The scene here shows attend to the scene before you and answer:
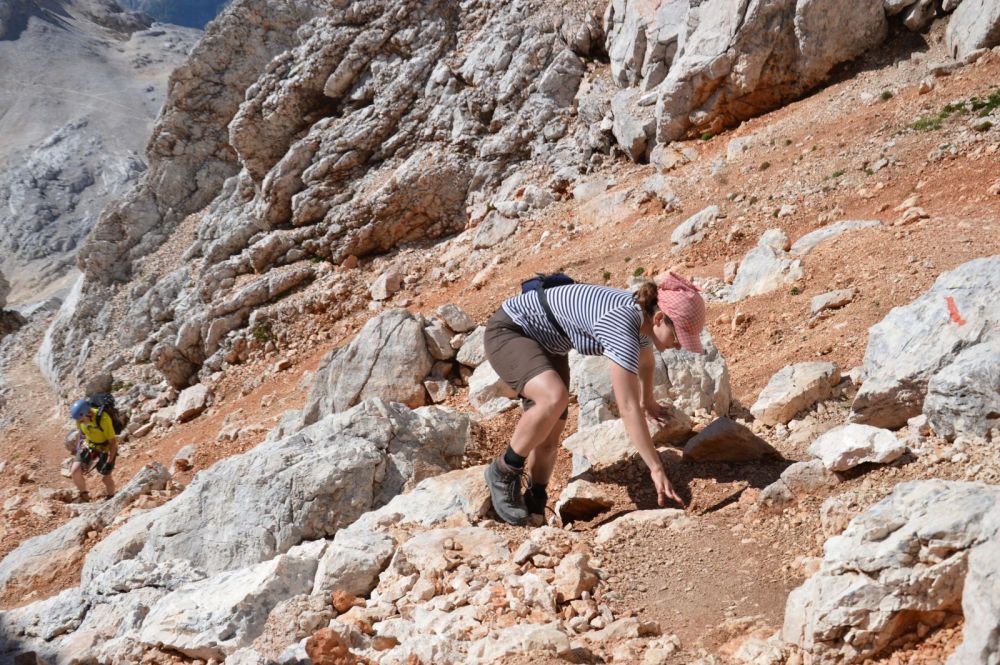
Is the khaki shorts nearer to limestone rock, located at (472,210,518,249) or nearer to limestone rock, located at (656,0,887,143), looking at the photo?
limestone rock, located at (472,210,518,249)

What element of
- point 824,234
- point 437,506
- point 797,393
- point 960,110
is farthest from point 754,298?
point 960,110

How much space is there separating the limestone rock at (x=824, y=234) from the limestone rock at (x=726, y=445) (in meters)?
5.41

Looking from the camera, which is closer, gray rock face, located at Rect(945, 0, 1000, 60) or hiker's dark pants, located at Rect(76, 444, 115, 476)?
hiker's dark pants, located at Rect(76, 444, 115, 476)

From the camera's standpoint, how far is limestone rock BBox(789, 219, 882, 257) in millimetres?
9562

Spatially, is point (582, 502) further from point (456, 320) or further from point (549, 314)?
point (456, 320)

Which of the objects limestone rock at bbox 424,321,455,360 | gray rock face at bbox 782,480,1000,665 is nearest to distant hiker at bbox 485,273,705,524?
gray rock face at bbox 782,480,1000,665

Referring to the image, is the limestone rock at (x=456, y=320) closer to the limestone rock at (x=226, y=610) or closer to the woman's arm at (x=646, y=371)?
the woman's arm at (x=646, y=371)

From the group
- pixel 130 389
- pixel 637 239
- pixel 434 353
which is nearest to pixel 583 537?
pixel 434 353

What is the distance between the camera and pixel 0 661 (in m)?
4.86

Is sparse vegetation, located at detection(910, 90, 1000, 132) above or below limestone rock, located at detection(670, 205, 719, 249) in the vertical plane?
above

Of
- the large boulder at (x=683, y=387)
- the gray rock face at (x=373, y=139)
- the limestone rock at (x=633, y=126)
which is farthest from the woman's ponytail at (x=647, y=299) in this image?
the gray rock face at (x=373, y=139)

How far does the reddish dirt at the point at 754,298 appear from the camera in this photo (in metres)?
3.79

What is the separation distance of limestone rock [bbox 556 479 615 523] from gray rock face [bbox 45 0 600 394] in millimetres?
14120

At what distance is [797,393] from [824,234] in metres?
5.39
